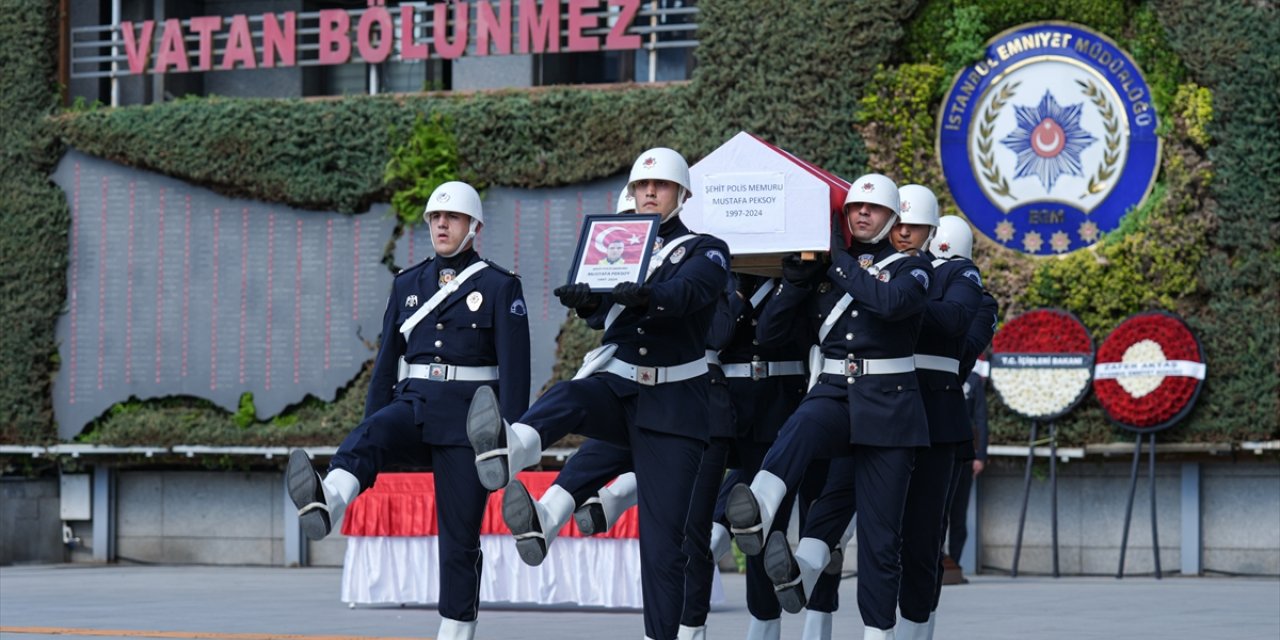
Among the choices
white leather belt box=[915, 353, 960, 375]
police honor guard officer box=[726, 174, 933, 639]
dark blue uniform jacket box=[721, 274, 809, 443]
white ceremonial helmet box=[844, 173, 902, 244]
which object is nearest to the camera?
police honor guard officer box=[726, 174, 933, 639]

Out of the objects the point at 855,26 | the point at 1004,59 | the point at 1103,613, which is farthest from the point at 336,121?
the point at 1103,613

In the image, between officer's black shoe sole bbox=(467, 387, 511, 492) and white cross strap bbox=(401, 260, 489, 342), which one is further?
white cross strap bbox=(401, 260, 489, 342)

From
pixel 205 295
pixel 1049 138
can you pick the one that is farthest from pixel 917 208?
pixel 205 295

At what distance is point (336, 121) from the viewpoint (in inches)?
733

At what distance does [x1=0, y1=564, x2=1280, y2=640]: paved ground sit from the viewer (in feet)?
35.5

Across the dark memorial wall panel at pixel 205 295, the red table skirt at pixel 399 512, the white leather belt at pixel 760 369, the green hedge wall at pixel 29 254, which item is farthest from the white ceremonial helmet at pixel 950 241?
the green hedge wall at pixel 29 254

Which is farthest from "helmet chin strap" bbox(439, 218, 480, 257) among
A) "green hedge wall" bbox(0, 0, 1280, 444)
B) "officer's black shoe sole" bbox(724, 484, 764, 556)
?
"green hedge wall" bbox(0, 0, 1280, 444)

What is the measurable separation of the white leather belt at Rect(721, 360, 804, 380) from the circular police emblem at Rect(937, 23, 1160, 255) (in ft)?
26.0

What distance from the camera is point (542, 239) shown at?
58.7 ft

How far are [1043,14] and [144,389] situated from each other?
908 cm

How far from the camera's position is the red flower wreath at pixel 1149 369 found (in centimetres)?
1606

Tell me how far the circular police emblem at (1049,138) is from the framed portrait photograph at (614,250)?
945 centimetres

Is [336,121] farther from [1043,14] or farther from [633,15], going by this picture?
[1043,14]

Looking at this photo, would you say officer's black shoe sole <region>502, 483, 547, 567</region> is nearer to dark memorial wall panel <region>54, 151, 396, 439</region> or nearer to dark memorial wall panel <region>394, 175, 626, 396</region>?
dark memorial wall panel <region>394, 175, 626, 396</region>
